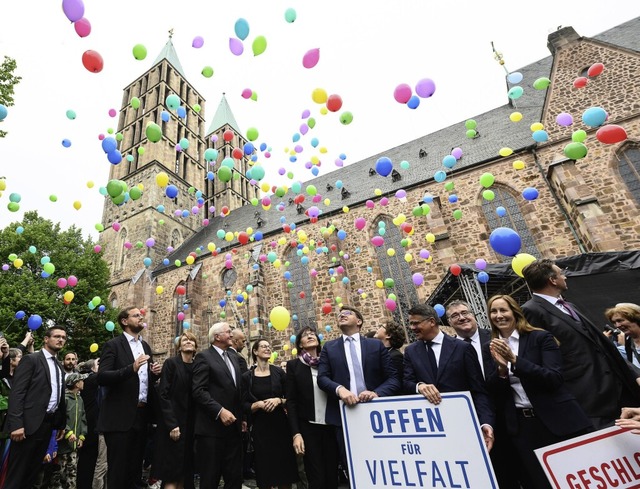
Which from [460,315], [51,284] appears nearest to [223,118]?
[51,284]

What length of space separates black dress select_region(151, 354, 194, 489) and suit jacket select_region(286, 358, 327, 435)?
1.19 meters

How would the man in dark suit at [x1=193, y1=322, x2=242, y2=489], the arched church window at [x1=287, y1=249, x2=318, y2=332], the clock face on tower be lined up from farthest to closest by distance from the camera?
the clock face on tower → the arched church window at [x1=287, y1=249, x2=318, y2=332] → the man in dark suit at [x1=193, y1=322, x2=242, y2=489]

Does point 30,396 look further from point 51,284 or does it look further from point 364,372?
point 51,284

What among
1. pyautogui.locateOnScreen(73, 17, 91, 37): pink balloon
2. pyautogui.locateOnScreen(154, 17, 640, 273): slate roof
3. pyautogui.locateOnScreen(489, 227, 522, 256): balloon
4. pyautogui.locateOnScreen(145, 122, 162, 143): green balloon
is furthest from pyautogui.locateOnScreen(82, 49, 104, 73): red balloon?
pyautogui.locateOnScreen(154, 17, 640, 273): slate roof

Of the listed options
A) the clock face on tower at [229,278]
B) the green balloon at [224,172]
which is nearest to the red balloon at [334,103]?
the green balloon at [224,172]

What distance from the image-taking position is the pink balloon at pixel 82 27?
493 centimetres

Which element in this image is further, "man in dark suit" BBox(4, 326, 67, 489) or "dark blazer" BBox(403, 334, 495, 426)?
"man in dark suit" BBox(4, 326, 67, 489)

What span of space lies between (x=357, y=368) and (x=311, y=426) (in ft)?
2.44

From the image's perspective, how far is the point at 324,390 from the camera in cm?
289

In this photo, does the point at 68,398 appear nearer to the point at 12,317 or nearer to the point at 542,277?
the point at 542,277

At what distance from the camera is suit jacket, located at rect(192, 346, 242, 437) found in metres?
3.11

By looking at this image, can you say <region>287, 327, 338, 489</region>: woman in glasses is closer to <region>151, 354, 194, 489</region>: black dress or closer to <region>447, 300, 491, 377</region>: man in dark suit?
<region>151, 354, 194, 489</region>: black dress

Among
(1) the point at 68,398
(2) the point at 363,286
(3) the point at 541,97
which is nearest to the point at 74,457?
(1) the point at 68,398

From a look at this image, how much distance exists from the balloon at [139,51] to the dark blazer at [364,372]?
659 centimetres
